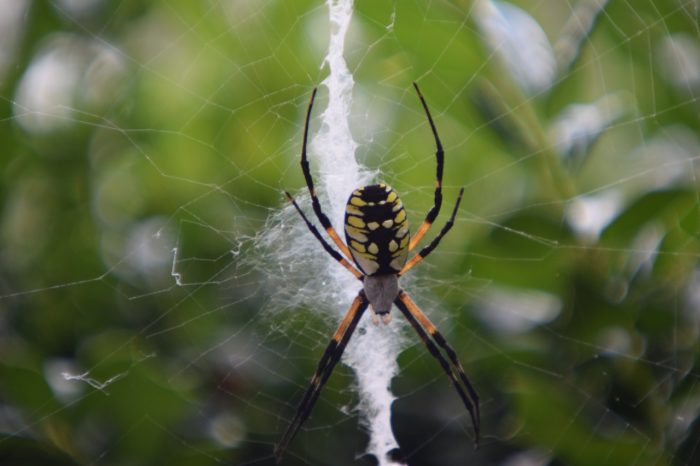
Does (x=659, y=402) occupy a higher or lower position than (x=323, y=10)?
lower

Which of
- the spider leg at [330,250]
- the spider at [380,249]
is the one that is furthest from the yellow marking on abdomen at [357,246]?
the spider leg at [330,250]

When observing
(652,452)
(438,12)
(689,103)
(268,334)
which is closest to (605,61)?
(689,103)

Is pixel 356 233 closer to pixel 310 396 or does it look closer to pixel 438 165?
pixel 438 165

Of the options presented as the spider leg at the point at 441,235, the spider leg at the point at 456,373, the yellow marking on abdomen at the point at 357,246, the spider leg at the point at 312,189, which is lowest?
the spider leg at the point at 456,373

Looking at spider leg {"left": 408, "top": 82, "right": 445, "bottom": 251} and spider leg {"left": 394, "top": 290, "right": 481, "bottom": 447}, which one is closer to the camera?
spider leg {"left": 408, "top": 82, "right": 445, "bottom": 251}

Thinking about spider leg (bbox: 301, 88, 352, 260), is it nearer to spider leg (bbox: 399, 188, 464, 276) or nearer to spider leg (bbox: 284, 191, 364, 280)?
spider leg (bbox: 284, 191, 364, 280)

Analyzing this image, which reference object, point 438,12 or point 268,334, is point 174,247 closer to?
point 268,334

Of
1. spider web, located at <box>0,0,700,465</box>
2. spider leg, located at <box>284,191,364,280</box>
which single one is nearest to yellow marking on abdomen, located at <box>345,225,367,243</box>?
spider leg, located at <box>284,191,364,280</box>

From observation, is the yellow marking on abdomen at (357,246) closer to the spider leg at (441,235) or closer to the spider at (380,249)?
the spider at (380,249)
